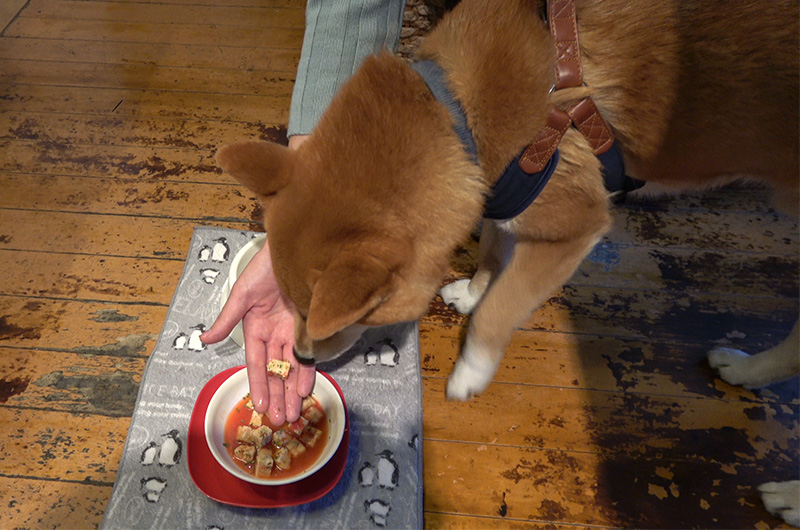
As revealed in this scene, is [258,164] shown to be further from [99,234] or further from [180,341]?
[99,234]

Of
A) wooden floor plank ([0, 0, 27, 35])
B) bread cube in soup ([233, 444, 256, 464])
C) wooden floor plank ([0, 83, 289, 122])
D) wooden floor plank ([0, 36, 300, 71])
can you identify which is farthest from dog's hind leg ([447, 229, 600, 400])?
wooden floor plank ([0, 0, 27, 35])

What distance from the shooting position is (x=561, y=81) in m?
1.19

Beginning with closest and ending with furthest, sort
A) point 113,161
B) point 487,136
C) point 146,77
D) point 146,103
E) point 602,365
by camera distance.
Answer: point 487,136 < point 602,365 < point 113,161 < point 146,103 < point 146,77

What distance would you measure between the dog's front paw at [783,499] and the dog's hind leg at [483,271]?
3.59 feet

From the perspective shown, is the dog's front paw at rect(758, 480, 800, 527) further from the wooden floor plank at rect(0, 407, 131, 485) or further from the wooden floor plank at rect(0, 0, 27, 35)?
the wooden floor plank at rect(0, 0, 27, 35)

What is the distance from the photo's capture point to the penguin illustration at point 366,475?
1555 millimetres

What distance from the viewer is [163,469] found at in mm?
1552

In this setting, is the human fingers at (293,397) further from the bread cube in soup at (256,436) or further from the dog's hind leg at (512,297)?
the dog's hind leg at (512,297)

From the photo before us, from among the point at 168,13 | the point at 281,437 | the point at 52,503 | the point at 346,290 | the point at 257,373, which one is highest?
the point at 346,290

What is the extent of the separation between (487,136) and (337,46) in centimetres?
67

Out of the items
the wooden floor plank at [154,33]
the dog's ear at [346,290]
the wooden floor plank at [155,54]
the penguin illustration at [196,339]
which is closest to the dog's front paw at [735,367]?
the dog's ear at [346,290]

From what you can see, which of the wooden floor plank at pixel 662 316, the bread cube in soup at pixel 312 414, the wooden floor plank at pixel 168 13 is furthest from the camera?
the wooden floor plank at pixel 168 13

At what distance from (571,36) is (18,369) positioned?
2.09m

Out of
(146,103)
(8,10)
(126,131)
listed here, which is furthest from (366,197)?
(8,10)
